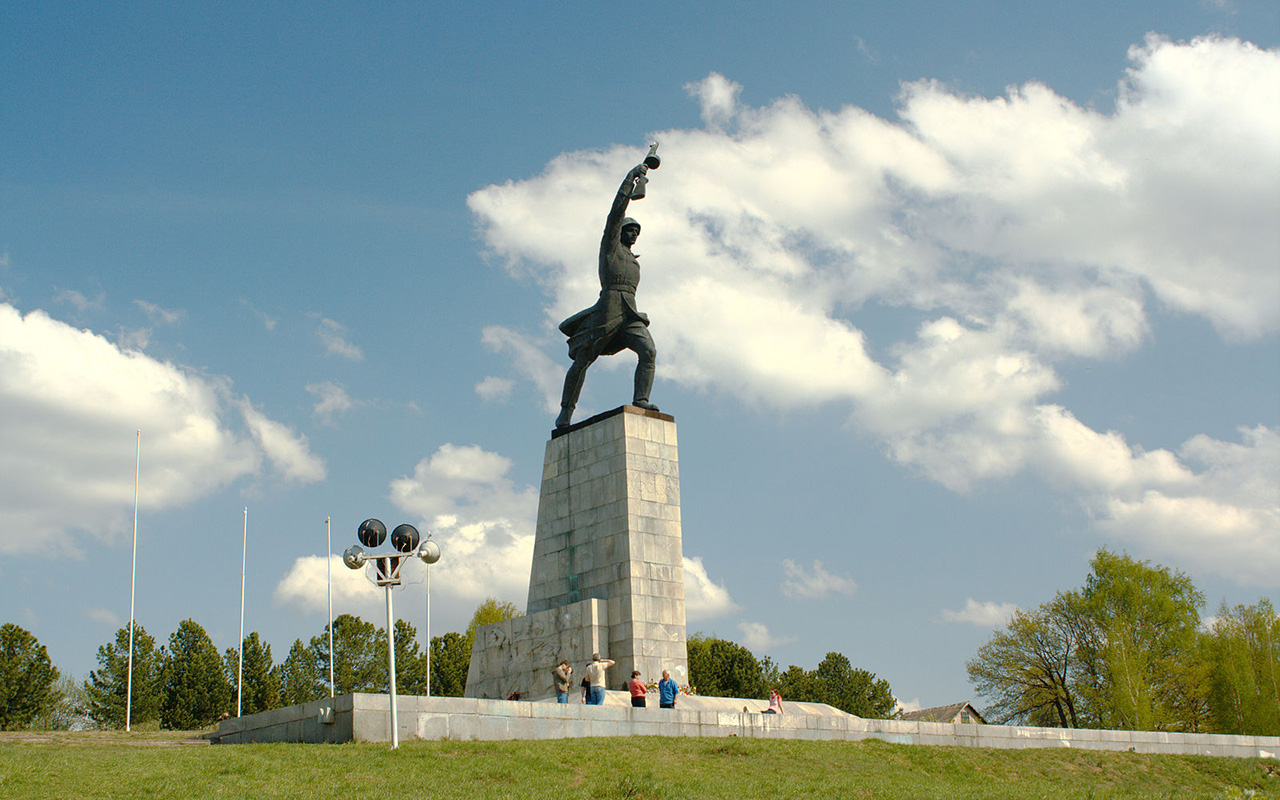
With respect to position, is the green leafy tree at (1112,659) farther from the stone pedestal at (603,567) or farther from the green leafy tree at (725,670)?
the stone pedestal at (603,567)

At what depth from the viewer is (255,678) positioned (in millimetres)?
48625

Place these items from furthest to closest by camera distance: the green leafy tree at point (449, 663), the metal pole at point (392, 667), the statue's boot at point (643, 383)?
the green leafy tree at point (449, 663) → the statue's boot at point (643, 383) → the metal pole at point (392, 667)

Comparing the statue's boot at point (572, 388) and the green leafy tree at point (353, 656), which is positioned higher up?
the statue's boot at point (572, 388)

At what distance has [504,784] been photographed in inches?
536

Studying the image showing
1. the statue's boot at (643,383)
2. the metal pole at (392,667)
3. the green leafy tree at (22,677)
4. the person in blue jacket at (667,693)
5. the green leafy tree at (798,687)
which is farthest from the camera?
the green leafy tree at (798,687)

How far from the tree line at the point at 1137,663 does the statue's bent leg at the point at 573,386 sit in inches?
1165

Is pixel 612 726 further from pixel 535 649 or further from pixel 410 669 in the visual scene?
pixel 410 669

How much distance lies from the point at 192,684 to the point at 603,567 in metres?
31.3

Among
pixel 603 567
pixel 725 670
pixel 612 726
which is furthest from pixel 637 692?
pixel 725 670

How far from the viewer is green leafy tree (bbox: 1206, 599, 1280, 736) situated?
43.8 m

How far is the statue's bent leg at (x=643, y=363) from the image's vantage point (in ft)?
84.0

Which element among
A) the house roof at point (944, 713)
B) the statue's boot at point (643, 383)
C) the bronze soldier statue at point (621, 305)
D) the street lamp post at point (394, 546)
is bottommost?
the house roof at point (944, 713)

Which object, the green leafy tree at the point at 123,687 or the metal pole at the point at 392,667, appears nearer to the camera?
the metal pole at the point at 392,667

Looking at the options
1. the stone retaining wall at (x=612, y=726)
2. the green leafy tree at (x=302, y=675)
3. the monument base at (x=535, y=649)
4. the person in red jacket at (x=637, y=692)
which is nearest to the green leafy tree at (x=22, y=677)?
the green leafy tree at (x=302, y=675)
